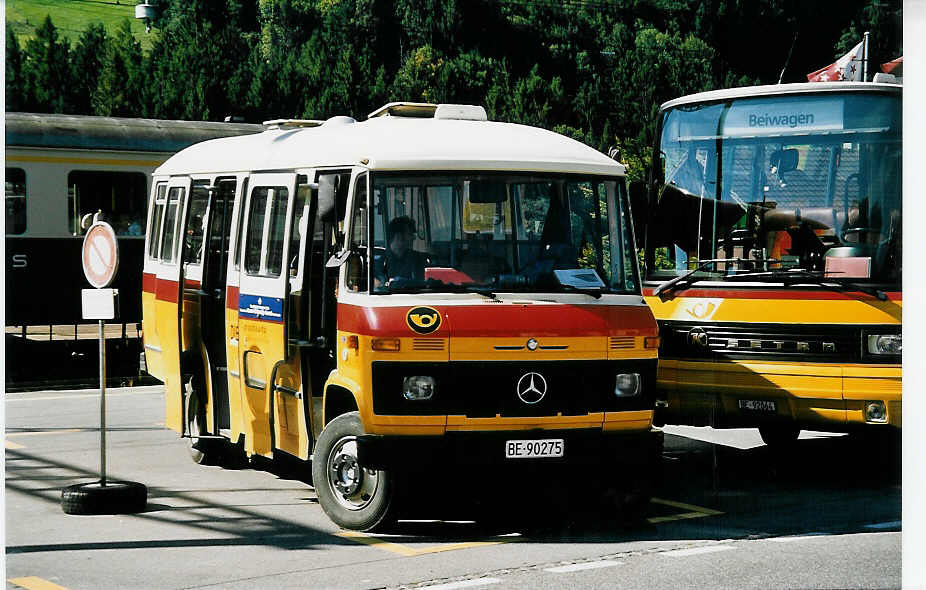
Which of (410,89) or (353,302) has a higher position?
(410,89)

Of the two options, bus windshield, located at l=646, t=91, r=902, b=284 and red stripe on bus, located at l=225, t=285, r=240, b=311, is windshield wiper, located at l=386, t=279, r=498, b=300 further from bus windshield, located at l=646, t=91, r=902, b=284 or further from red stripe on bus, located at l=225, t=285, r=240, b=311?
bus windshield, located at l=646, t=91, r=902, b=284

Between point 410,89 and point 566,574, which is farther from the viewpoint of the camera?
point 410,89

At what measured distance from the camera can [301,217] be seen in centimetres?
1016

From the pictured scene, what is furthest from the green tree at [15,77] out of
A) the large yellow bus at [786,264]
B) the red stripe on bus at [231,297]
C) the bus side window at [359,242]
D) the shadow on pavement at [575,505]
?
the bus side window at [359,242]

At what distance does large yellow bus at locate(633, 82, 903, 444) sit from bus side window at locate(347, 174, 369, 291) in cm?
311

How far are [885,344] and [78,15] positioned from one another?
43.5 meters

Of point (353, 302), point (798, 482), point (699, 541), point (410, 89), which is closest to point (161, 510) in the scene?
point (353, 302)

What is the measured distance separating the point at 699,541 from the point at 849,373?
7.28ft

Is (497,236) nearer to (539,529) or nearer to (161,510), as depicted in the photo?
(539,529)

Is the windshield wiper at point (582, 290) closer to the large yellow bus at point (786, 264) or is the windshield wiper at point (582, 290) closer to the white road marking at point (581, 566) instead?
the white road marking at point (581, 566)

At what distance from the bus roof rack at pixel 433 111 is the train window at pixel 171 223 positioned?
2334 millimetres

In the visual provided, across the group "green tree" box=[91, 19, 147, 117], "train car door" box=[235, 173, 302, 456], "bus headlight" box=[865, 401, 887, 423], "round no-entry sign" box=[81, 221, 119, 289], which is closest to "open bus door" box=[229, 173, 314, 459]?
"train car door" box=[235, 173, 302, 456]

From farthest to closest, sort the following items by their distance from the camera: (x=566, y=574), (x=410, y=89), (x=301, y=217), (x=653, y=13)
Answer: (x=653, y=13)
(x=410, y=89)
(x=301, y=217)
(x=566, y=574)

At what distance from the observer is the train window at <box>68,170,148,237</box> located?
2027 centimetres
